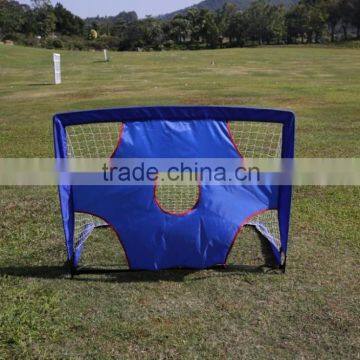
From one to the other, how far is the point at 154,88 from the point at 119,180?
55.4ft

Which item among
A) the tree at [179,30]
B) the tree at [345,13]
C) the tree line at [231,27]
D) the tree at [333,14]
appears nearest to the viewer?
the tree line at [231,27]

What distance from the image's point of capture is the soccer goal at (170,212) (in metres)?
4.44

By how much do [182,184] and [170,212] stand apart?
66 cm

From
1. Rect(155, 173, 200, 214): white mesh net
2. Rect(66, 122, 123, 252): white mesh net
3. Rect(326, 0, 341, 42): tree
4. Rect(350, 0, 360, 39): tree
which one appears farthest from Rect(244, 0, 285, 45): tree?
Rect(155, 173, 200, 214): white mesh net

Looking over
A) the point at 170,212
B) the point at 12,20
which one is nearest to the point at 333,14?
the point at 12,20

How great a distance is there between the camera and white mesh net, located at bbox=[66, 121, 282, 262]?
538cm

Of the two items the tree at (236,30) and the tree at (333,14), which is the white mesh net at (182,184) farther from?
the tree at (333,14)

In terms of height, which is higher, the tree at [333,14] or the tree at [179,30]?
the tree at [333,14]

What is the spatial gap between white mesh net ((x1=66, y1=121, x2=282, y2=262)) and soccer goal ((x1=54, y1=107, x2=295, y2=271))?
0.39 meters

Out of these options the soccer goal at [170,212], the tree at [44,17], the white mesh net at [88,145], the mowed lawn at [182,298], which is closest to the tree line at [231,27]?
the tree at [44,17]

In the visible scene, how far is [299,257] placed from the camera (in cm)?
525

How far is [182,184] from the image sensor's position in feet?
17.7

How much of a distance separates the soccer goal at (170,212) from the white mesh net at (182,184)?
15.3 inches

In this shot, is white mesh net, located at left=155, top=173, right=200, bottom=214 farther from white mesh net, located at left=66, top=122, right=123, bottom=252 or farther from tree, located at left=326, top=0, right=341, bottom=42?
tree, located at left=326, top=0, right=341, bottom=42
